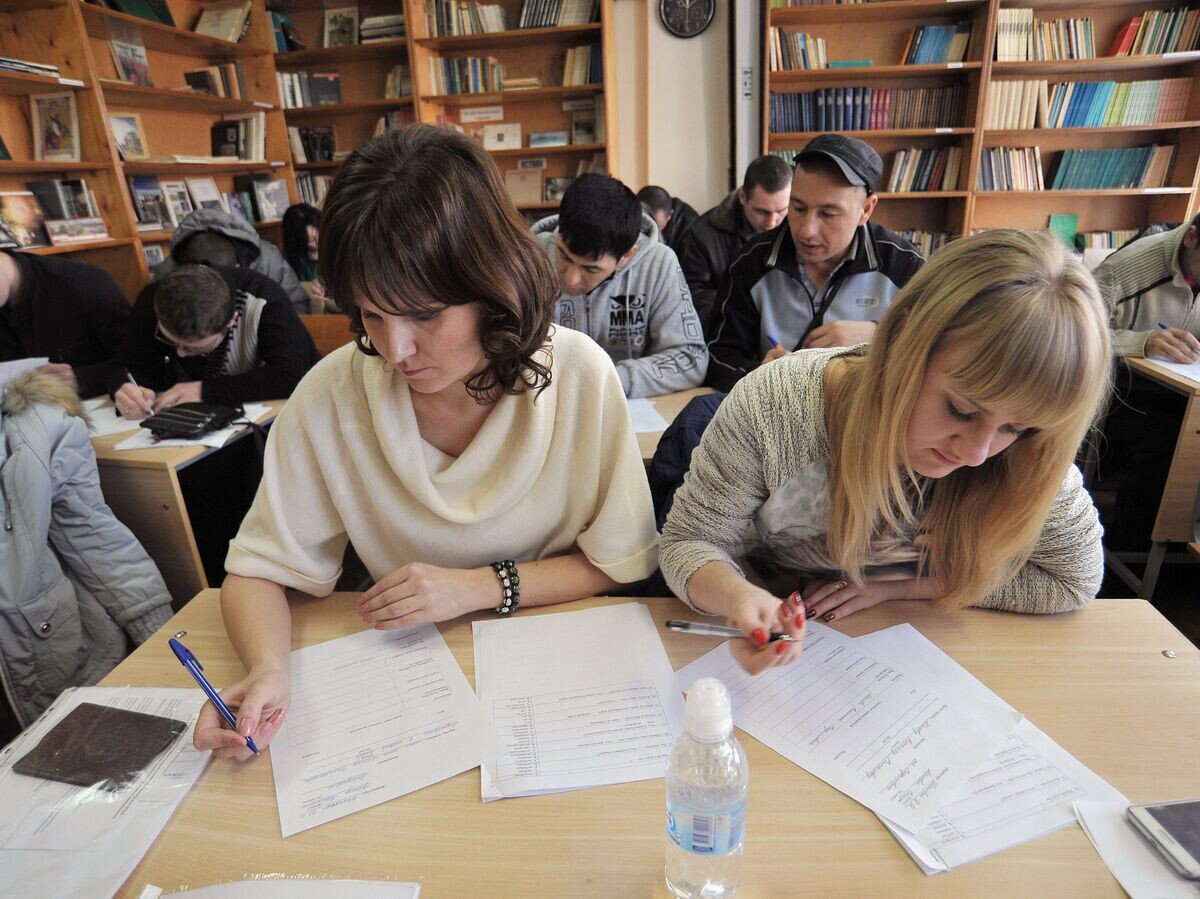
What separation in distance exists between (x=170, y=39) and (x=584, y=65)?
2.32m

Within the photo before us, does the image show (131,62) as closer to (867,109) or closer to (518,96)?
(518,96)

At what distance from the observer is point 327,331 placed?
3.01 m

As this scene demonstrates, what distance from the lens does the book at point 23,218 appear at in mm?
3037

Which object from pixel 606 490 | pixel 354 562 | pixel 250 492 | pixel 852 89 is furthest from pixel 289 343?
pixel 852 89

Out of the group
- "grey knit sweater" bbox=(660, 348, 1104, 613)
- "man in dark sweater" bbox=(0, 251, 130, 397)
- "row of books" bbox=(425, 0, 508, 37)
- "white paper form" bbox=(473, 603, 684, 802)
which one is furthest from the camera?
"row of books" bbox=(425, 0, 508, 37)

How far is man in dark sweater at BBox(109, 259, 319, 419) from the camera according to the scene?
224cm

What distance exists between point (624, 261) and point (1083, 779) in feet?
6.29

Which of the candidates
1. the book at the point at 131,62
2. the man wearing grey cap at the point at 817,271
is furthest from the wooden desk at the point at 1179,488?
the book at the point at 131,62

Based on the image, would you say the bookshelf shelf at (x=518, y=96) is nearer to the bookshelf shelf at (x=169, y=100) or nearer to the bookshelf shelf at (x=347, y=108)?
the bookshelf shelf at (x=347, y=108)

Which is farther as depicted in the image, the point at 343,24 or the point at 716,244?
the point at 343,24

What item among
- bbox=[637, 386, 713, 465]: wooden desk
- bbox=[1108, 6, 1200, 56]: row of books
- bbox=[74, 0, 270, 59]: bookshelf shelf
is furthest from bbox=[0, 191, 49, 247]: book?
bbox=[1108, 6, 1200, 56]: row of books

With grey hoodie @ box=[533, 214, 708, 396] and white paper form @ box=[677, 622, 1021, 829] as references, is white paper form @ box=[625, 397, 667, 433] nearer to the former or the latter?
grey hoodie @ box=[533, 214, 708, 396]

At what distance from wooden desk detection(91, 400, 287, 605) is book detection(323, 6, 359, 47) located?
369 cm

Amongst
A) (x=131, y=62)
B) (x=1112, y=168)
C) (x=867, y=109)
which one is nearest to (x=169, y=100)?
(x=131, y=62)
